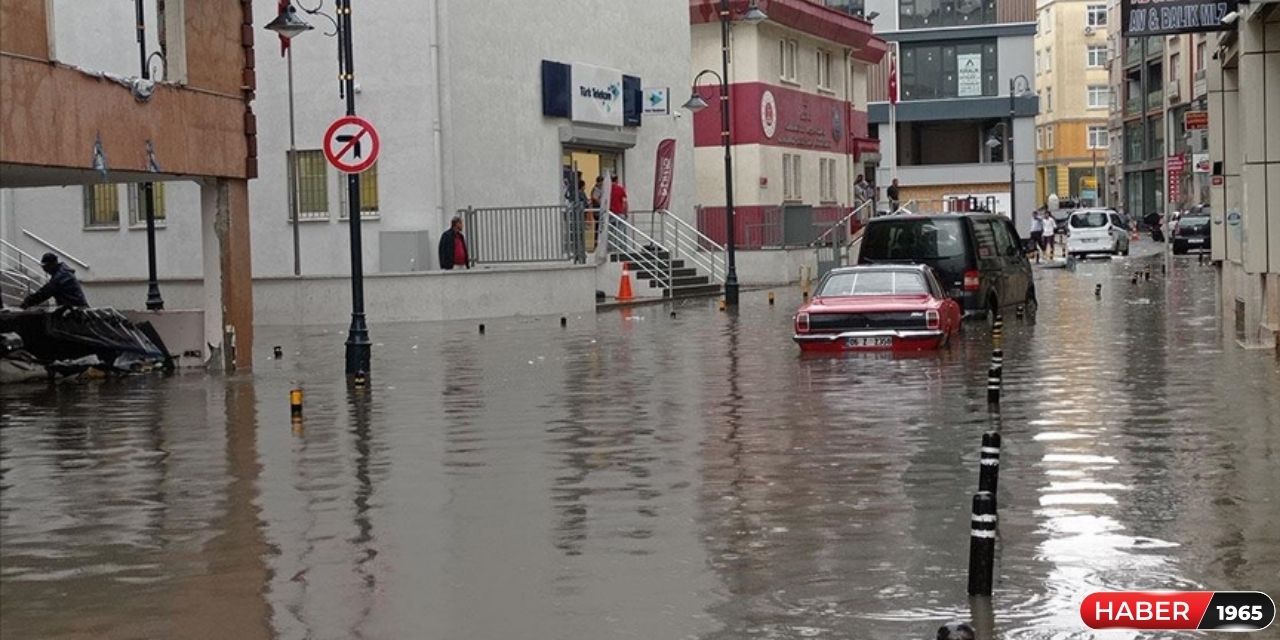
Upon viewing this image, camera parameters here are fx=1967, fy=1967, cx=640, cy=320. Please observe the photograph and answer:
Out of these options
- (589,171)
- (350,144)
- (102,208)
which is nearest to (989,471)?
(350,144)

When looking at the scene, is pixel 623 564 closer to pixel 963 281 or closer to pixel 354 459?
pixel 354 459

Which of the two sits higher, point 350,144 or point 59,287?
point 350,144

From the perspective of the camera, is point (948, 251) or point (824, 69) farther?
point (824, 69)

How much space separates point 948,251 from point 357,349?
10058 mm

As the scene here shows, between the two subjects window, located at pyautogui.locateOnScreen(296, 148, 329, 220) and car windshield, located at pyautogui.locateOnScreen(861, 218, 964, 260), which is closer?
car windshield, located at pyautogui.locateOnScreen(861, 218, 964, 260)

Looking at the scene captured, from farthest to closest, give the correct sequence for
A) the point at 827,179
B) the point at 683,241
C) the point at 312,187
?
the point at 827,179 → the point at 683,241 → the point at 312,187

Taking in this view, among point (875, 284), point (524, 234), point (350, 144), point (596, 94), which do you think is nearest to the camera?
point (350, 144)

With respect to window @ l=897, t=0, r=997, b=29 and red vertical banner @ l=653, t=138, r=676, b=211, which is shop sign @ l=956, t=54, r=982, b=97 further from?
red vertical banner @ l=653, t=138, r=676, b=211

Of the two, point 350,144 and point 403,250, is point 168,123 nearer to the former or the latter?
point 350,144

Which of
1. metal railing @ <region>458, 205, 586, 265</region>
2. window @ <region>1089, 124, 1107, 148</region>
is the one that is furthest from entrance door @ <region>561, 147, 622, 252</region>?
window @ <region>1089, 124, 1107, 148</region>

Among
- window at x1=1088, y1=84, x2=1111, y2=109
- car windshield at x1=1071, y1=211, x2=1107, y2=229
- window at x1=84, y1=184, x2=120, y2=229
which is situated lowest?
car windshield at x1=1071, y1=211, x2=1107, y2=229

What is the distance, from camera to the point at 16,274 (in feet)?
114

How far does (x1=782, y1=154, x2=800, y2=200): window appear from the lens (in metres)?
59.1

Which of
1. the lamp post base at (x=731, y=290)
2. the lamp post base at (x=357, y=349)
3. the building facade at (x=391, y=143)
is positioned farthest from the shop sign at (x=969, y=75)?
the lamp post base at (x=357, y=349)
